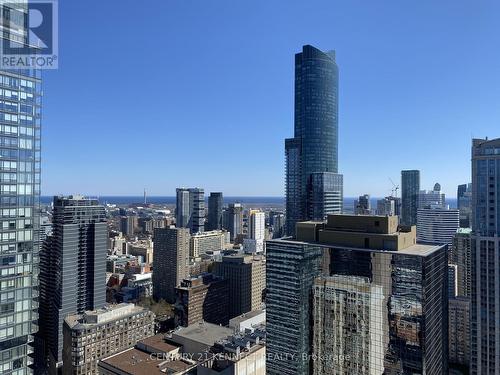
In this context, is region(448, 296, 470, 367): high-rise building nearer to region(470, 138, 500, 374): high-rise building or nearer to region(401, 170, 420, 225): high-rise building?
region(470, 138, 500, 374): high-rise building

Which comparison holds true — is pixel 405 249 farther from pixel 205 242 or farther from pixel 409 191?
pixel 409 191

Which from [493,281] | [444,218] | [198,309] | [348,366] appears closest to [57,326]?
[198,309]

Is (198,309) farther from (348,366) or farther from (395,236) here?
(395,236)

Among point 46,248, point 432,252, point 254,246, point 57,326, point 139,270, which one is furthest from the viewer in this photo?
point 254,246

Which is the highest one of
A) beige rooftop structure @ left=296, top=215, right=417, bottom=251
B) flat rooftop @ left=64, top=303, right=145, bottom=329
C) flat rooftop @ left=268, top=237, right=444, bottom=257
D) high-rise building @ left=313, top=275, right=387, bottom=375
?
beige rooftop structure @ left=296, top=215, right=417, bottom=251

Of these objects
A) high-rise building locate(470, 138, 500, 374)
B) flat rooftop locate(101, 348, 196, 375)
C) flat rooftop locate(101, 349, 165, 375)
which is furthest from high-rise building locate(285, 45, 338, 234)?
flat rooftop locate(101, 349, 165, 375)

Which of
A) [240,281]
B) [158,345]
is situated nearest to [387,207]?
[240,281]
